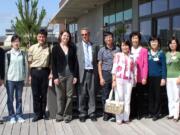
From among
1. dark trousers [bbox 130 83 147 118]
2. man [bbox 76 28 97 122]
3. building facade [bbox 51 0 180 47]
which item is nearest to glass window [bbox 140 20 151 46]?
building facade [bbox 51 0 180 47]

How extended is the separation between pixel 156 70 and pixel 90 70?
134cm

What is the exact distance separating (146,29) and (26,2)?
988cm

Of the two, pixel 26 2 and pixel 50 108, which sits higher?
pixel 26 2

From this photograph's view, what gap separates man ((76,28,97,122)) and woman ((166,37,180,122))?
1.53 meters

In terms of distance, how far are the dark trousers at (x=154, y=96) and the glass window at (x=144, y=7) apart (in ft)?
→ 26.3

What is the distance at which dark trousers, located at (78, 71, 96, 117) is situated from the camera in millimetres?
9148

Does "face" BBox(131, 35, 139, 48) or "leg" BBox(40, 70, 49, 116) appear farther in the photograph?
"leg" BBox(40, 70, 49, 116)

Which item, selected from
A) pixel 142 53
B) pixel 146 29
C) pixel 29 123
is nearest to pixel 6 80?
pixel 29 123

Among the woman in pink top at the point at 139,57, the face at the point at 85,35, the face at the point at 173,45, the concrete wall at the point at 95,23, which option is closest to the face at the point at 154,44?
the woman in pink top at the point at 139,57

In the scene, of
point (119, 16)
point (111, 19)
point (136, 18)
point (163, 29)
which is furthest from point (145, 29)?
point (111, 19)

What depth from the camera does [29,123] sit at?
9.09 metres

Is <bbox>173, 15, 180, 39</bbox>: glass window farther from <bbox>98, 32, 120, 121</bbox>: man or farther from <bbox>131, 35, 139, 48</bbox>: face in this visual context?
<bbox>98, 32, 120, 121</bbox>: man

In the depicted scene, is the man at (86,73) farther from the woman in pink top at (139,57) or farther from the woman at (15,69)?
the woman at (15,69)

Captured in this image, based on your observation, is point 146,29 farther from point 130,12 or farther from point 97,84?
point 97,84
